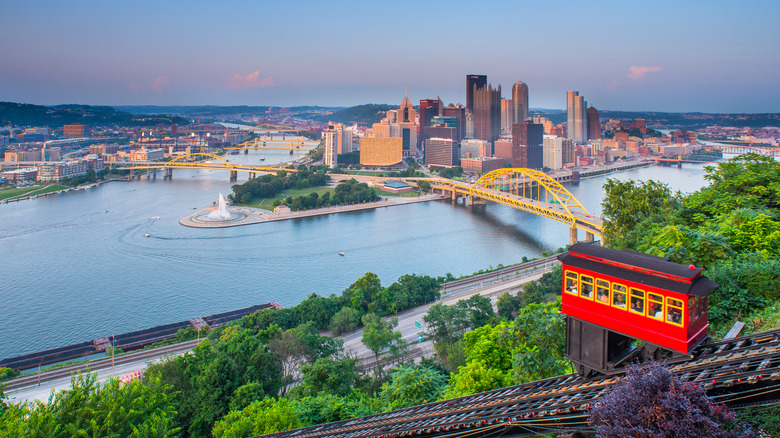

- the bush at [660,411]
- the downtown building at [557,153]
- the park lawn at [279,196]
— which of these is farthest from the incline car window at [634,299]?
the downtown building at [557,153]

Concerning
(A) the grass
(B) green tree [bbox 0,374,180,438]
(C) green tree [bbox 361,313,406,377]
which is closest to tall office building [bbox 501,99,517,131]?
(A) the grass

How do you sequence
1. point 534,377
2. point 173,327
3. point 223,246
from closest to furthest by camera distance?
1. point 534,377
2. point 173,327
3. point 223,246

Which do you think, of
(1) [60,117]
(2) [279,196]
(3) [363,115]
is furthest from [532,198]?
(3) [363,115]

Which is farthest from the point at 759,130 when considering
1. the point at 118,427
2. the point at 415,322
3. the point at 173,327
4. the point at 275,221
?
the point at 118,427

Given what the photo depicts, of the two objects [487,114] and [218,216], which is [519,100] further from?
[218,216]

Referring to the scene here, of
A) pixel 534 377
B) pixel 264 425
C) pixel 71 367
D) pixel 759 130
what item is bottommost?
pixel 71 367

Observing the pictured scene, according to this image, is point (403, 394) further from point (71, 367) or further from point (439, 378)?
point (71, 367)

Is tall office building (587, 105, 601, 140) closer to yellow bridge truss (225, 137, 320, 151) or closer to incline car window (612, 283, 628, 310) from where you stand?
yellow bridge truss (225, 137, 320, 151)
